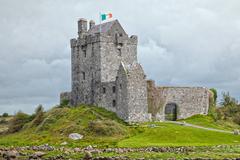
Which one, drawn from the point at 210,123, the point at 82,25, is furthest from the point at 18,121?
the point at 210,123

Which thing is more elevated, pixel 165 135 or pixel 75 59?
pixel 75 59

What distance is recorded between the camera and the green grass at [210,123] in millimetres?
62094

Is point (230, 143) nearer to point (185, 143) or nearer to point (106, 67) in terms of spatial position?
point (185, 143)

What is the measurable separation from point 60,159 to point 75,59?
34770 mm

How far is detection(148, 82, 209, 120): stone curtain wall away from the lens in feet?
213

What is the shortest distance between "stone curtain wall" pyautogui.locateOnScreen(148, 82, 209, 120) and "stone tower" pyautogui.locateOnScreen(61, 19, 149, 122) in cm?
322

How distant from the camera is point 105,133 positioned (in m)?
53.5

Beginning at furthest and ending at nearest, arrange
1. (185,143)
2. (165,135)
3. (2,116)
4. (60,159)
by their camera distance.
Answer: (2,116) < (165,135) < (185,143) < (60,159)

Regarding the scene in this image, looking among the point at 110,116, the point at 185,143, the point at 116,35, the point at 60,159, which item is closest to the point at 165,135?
the point at 185,143

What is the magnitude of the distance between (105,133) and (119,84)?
10096 millimetres

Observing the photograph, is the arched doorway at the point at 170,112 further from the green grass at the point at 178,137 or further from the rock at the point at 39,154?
the rock at the point at 39,154

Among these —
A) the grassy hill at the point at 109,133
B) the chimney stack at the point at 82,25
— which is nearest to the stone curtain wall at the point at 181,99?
the grassy hill at the point at 109,133

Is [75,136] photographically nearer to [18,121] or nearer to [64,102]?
[18,121]

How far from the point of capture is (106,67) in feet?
219
